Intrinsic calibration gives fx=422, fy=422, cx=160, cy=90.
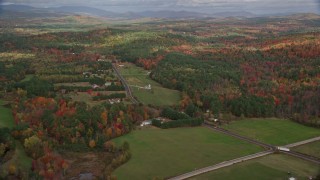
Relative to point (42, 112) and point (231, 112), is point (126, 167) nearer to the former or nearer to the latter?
point (42, 112)

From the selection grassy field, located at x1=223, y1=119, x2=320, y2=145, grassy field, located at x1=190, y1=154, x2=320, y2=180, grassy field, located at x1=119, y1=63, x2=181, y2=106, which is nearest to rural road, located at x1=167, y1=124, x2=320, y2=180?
grassy field, located at x1=190, y1=154, x2=320, y2=180

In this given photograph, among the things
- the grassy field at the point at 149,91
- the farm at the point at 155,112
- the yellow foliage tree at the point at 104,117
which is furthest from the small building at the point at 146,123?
the grassy field at the point at 149,91

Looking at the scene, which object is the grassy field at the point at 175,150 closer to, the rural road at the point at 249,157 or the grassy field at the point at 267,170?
the rural road at the point at 249,157

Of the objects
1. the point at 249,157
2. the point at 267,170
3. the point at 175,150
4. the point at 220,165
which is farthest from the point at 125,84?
the point at 267,170

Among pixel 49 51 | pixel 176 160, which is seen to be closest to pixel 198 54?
pixel 49 51

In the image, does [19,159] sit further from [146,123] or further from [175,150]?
[146,123]

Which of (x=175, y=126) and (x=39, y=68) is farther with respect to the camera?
(x=39, y=68)

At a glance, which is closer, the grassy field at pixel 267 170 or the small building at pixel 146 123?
the grassy field at pixel 267 170
